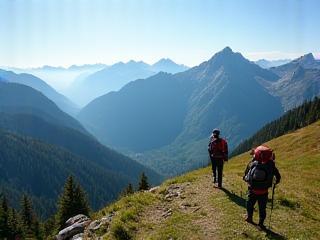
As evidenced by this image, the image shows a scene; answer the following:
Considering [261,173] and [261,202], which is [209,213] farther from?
[261,173]

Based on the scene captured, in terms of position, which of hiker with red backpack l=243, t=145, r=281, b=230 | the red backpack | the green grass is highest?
the red backpack

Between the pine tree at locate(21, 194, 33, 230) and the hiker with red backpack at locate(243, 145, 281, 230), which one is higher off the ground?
the hiker with red backpack at locate(243, 145, 281, 230)

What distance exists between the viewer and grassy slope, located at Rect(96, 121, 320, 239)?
1908 centimetres

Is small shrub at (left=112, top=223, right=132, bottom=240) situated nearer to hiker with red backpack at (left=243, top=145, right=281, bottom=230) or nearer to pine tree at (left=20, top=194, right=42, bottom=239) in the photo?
hiker with red backpack at (left=243, top=145, right=281, bottom=230)

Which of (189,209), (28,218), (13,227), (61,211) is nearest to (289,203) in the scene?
(189,209)

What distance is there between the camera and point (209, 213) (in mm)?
21781

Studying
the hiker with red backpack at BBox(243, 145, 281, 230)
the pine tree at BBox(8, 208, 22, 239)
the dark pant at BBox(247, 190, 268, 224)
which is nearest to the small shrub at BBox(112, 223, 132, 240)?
the dark pant at BBox(247, 190, 268, 224)

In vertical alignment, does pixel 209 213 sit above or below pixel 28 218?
above

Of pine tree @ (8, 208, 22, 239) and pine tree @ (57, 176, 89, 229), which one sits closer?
pine tree @ (57, 176, 89, 229)

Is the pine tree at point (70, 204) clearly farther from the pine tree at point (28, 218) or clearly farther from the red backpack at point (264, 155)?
the red backpack at point (264, 155)

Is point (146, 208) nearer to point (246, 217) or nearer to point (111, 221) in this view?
point (111, 221)

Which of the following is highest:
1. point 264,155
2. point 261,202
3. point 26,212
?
point 264,155

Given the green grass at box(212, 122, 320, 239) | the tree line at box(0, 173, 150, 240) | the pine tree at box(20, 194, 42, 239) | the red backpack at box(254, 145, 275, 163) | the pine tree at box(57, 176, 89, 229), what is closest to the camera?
the red backpack at box(254, 145, 275, 163)

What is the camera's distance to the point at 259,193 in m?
18.8
